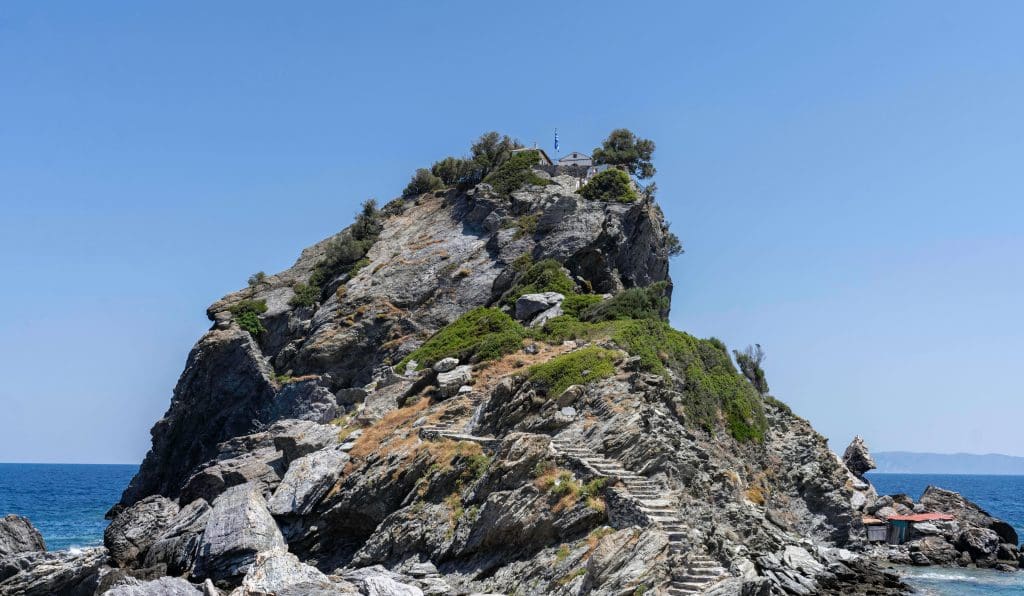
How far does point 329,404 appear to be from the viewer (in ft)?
187

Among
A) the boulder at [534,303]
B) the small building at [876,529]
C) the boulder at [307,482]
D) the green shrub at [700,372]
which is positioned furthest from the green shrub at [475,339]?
the small building at [876,529]

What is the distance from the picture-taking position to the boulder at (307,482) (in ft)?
131

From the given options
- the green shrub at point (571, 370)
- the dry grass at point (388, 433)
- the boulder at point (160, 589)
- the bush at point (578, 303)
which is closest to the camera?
the boulder at point (160, 589)

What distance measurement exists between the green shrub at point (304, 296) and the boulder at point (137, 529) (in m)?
25.8

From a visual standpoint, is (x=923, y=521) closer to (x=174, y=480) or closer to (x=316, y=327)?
(x=316, y=327)

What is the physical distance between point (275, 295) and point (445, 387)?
28.8 metres

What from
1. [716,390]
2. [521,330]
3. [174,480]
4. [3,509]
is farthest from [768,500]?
[3,509]

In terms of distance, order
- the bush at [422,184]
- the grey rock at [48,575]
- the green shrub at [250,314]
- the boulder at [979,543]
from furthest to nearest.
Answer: the bush at [422,184]
the green shrub at [250,314]
the boulder at [979,543]
the grey rock at [48,575]

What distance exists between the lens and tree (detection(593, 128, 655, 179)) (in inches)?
3029

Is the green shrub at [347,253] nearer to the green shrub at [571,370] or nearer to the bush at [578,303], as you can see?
the bush at [578,303]

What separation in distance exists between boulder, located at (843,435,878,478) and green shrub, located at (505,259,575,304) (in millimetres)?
32738

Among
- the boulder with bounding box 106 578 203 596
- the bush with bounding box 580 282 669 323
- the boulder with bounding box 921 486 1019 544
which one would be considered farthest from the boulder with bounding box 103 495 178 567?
the boulder with bounding box 921 486 1019 544

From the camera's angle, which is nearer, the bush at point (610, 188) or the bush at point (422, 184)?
the bush at point (610, 188)

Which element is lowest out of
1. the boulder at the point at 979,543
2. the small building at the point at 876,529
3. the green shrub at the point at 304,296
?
the boulder at the point at 979,543
